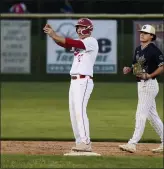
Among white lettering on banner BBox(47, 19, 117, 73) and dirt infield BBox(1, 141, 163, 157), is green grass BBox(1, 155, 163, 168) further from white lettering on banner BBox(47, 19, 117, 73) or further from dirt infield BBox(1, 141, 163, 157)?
white lettering on banner BBox(47, 19, 117, 73)

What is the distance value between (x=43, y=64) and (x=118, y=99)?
4.70 m

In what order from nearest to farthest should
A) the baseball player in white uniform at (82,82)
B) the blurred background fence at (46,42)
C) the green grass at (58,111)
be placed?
the baseball player in white uniform at (82,82) < the green grass at (58,111) < the blurred background fence at (46,42)

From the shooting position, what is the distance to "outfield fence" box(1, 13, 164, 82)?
20578mm

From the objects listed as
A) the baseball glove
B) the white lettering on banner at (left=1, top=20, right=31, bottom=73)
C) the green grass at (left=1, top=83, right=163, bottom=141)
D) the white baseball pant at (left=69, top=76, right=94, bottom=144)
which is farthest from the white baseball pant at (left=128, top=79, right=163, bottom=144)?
the white lettering on banner at (left=1, top=20, right=31, bottom=73)

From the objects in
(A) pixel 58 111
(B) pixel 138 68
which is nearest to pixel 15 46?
(A) pixel 58 111

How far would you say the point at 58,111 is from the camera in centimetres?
1447

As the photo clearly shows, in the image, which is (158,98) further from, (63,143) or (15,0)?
(15,0)

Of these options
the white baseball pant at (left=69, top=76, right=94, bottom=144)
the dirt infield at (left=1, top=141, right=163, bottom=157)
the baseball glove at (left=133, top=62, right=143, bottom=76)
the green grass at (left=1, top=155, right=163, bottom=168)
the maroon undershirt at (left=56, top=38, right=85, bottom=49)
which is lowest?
the dirt infield at (left=1, top=141, right=163, bottom=157)

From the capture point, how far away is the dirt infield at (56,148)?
9141 millimetres

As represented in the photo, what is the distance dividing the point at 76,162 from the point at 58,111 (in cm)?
656

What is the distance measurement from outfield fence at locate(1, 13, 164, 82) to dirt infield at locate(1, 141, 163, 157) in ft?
34.0

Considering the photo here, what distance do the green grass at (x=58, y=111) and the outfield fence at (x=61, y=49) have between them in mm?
454

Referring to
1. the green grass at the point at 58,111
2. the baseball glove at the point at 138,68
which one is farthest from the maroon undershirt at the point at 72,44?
the green grass at the point at 58,111

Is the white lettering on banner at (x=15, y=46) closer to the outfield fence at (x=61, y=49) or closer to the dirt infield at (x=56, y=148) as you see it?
the outfield fence at (x=61, y=49)
